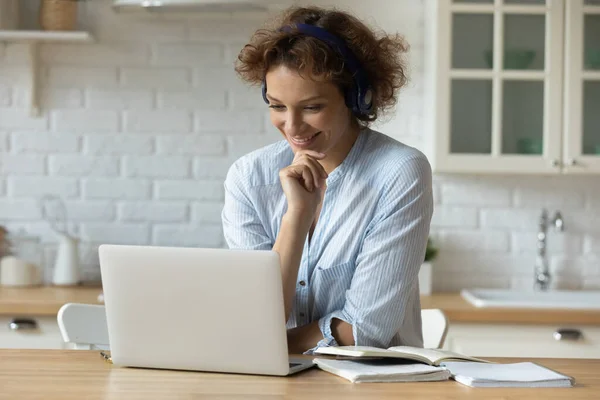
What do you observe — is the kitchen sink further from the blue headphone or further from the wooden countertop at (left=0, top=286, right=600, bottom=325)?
the blue headphone

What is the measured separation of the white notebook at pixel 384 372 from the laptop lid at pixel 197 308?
0.11m

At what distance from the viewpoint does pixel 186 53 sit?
154 inches

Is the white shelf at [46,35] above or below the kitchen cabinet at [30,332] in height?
above

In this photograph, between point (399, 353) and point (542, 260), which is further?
point (542, 260)

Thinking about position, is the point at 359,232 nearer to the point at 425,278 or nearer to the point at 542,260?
the point at 425,278

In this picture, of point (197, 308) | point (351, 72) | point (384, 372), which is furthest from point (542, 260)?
point (197, 308)

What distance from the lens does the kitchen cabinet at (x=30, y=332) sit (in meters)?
3.35

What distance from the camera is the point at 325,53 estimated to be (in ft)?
6.88

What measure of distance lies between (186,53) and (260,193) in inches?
69.1

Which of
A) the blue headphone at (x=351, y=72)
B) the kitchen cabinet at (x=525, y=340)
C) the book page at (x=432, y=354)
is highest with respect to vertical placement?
the blue headphone at (x=351, y=72)

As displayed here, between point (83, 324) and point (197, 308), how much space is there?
0.67m

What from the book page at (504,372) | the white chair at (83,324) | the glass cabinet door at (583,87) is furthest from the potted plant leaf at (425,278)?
the book page at (504,372)

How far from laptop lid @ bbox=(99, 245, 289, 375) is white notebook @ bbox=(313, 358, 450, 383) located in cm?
11

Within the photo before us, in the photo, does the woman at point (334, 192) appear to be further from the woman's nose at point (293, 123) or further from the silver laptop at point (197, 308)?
the silver laptop at point (197, 308)
